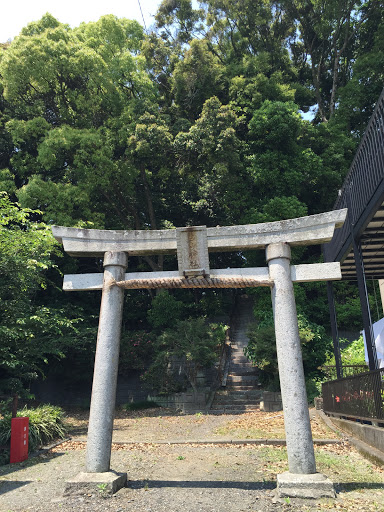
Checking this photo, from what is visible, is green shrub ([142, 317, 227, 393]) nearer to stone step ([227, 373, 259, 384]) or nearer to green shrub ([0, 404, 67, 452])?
stone step ([227, 373, 259, 384])

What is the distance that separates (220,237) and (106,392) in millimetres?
2985

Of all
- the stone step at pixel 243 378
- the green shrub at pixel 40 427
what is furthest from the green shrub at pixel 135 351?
the green shrub at pixel 40 427

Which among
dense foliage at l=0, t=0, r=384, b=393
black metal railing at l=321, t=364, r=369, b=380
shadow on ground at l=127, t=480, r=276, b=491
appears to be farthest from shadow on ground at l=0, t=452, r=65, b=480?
black metal railing at l=321, t=364, r=369, b=380

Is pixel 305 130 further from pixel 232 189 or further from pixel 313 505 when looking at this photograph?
pixel 313 505

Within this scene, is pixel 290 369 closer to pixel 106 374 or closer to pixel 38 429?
pixel 106 374

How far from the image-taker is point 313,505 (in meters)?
4.74

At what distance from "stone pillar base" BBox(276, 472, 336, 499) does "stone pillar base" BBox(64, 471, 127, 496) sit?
2.20m

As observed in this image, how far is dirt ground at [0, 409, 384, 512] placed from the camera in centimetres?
495

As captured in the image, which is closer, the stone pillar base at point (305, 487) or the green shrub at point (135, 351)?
the stone pillar base at point (305, 487)

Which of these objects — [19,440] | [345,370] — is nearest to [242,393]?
[345,370]

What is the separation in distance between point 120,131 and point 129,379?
41.0ft

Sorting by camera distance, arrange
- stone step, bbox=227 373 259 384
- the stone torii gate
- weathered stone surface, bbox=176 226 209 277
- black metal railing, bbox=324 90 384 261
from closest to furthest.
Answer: the stone torii gate
weathered stone surface, bbox=176 226 209 277
black metal railing, bbox=324 90 384 261
stone step, bbox=227 373 259 384

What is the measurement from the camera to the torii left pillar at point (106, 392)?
5500 mm

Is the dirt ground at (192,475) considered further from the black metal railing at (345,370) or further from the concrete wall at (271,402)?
the concrete wall at (271,402)
